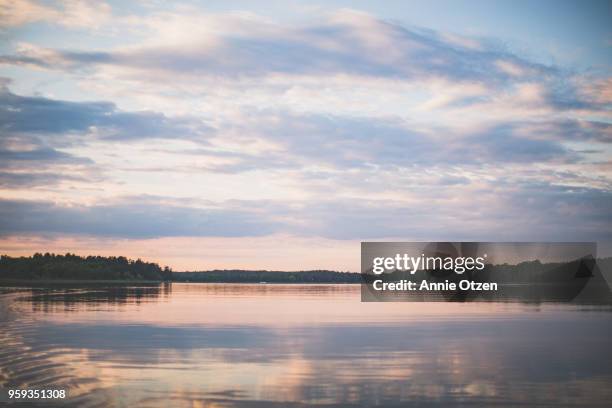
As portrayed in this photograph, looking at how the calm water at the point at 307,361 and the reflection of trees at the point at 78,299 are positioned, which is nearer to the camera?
the calm water at the point at 307,361

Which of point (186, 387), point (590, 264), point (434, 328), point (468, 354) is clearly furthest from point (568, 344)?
point (590, 264)

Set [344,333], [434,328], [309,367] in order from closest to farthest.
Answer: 1. [309,367]
2. [344,333]
3. [434,328]

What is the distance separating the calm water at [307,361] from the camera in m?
23.2

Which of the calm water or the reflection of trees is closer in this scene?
the calm water

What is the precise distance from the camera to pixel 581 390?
2466cm

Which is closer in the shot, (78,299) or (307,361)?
(307,361)

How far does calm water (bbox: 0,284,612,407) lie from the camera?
914 inches

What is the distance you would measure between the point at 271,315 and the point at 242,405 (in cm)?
4043

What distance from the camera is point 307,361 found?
31.4 metres

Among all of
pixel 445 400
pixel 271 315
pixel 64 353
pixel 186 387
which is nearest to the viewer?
pixel 445 400

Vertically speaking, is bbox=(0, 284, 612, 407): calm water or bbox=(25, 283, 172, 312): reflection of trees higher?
bbox=(0, 284, 612, 407): calm water

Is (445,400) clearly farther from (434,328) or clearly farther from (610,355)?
(434,328)

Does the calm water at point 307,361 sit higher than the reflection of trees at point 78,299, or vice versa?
the calm water at point 307,361

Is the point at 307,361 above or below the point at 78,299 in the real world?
above
